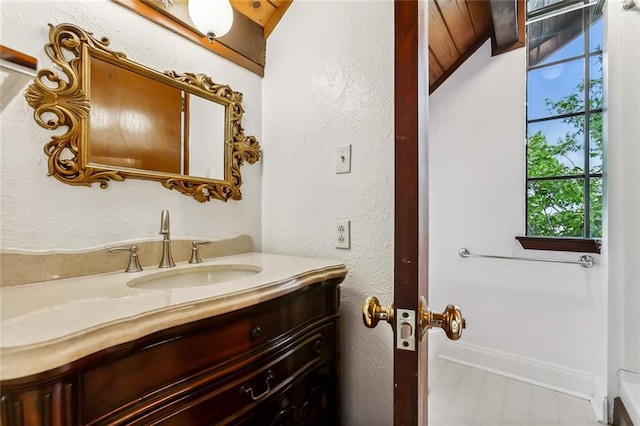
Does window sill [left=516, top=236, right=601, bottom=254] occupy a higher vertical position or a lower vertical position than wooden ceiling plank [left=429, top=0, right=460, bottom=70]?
lower

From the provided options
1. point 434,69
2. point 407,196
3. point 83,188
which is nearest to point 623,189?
point 434,69

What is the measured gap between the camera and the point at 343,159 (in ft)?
4.01

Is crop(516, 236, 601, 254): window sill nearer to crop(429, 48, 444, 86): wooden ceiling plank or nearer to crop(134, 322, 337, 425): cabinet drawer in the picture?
crop(429, 48, 444, 86): wooden ceiling plank

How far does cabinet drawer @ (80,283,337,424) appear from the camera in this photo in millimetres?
509

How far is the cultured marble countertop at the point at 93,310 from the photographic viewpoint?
42 cm

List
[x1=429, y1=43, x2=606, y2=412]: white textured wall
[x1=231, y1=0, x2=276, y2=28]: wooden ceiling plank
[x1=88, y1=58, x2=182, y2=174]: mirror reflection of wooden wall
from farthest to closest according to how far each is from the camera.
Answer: [x1=429, y1=43, x2=606, y2=412]: white textured wall < [x1=231, y1=0, x2=276, y2=28]: wooden ceiling plank < [x1=88, y1=58, x2=182, y2=174]: mirror reflection of wooden wall

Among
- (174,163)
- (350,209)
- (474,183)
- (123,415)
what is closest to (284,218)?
(350,209)

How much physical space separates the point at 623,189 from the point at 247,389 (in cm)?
169

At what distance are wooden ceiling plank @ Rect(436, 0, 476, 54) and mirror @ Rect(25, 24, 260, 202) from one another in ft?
4.01

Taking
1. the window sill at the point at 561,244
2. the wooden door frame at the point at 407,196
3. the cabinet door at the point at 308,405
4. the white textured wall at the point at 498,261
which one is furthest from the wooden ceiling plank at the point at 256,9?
the window sill at the point at 561,244

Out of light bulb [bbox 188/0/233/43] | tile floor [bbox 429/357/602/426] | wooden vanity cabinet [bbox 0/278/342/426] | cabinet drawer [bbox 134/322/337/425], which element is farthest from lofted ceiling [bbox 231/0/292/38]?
tile floor [bbox 429/357/602/426]

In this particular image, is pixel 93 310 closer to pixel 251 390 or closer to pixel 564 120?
pixel 251 390

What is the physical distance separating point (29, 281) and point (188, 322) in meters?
0.54

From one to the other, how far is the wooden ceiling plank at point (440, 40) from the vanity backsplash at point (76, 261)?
1643 millimetres
